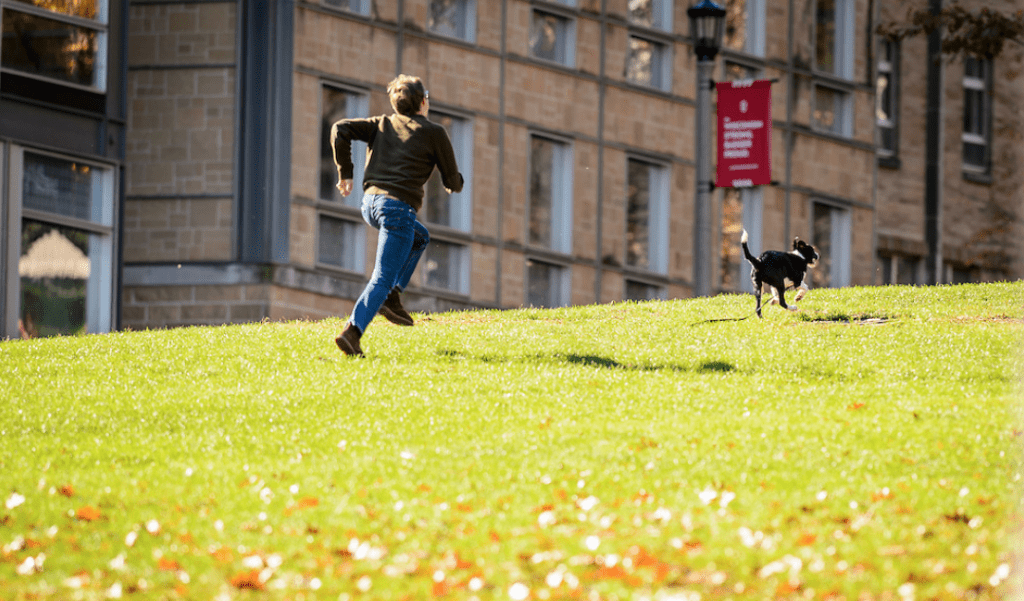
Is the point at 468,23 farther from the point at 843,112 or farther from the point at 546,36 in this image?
the point at 843,112

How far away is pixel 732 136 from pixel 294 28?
7107 mm

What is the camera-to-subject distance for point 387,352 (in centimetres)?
1310

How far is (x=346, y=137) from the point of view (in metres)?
12.6

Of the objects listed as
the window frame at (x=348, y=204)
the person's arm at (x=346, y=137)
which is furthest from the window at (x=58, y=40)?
the person's arm at (x=346, y=137)

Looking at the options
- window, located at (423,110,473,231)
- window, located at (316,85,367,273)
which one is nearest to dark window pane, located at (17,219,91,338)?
window, located at (316,85,367,273)

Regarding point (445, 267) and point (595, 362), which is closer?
point (595, 362)

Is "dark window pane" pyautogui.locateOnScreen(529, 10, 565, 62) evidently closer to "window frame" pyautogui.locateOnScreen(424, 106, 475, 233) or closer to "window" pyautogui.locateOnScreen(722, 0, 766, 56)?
"window frame" pyautogui.locateOnScreen(424, 106, 475, 233)

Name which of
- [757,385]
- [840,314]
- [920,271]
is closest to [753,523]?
[757,385]

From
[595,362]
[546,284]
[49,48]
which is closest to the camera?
[595,362]

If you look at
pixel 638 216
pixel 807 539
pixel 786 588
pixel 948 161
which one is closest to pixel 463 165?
pixel 638 216

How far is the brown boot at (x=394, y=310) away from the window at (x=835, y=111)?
73.7 ft

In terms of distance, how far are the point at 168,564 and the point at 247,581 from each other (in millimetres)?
525

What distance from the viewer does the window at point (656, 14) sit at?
3073 centimetres

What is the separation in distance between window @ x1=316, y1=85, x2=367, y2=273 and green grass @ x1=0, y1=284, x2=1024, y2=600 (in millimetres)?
11149
